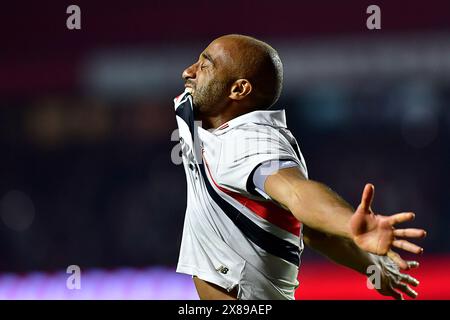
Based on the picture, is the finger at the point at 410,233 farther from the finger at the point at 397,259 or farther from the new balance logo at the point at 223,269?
the new balance logo at the point at 223,269

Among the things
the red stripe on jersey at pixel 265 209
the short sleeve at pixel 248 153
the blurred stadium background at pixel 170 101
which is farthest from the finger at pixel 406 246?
the blurred stadium background at pixel 170 101

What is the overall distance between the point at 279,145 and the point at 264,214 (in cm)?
29

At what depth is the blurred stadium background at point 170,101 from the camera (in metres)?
9.22

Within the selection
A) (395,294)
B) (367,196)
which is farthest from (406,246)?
(395,294)

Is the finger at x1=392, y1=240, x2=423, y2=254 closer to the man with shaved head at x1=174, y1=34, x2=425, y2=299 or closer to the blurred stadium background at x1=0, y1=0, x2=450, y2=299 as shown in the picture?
the man with shaved head at x1=174, y1=34, x2=425, y2=299

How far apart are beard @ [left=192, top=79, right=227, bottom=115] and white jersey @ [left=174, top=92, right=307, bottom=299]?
0.14 m

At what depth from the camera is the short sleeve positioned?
2951 mm

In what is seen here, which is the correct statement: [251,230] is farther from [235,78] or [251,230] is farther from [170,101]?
[170,101]

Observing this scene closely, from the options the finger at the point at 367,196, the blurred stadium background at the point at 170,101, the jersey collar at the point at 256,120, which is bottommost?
the blurred stadium background at the point at 170,101

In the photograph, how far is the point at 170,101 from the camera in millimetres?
9461

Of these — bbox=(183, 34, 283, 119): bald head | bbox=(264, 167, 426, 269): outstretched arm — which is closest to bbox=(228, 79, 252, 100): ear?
bbox=(183, 34, 283, 119): bald head

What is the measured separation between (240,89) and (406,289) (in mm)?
1040

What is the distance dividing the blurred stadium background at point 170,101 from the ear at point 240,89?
5.57 metres

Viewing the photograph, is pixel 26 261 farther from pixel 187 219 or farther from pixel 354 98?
pixel 187 219
